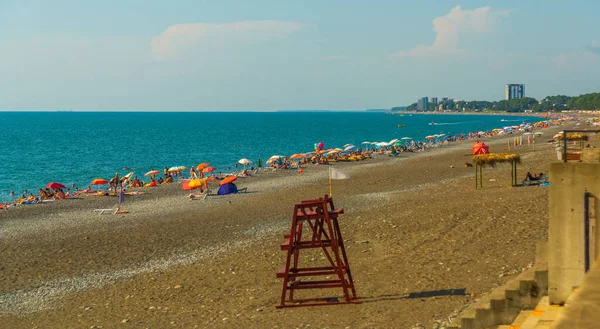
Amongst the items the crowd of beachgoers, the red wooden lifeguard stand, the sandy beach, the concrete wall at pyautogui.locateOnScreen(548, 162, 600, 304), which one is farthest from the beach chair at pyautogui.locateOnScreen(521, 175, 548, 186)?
the concrete wall at pyautogui.locateOnScreen(548, 162, 600, 304)

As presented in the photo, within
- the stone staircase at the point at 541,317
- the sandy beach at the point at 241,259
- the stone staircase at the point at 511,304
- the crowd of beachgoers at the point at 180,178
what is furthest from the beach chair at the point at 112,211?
the stone staircase at the point at 541,317

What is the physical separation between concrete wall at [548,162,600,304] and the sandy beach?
12.3 feet

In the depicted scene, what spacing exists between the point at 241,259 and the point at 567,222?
39.5 ft

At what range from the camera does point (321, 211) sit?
14.9m

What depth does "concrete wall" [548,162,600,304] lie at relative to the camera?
9000mm

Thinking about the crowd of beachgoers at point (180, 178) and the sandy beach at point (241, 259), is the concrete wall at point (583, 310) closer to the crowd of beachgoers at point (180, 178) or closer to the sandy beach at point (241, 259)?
the sandy beach at point (241, 259)

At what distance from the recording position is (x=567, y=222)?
30.1 feet

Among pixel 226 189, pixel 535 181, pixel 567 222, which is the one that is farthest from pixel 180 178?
pixel 567 222

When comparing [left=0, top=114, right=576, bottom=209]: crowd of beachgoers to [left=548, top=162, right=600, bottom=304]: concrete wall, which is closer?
[left=548, top=162, right=600, bottom=304]: concrete wall

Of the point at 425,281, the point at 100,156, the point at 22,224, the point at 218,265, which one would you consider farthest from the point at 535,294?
the point at 100,156

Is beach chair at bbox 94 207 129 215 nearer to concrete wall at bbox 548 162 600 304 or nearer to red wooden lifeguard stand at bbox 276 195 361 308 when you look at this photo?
red wooden lifeguard stand at bbox 276 195 361 308

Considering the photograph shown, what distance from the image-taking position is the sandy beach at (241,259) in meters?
14.3

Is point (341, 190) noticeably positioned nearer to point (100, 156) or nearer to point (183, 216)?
point (183, 216)

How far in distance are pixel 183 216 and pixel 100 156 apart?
213 ft
